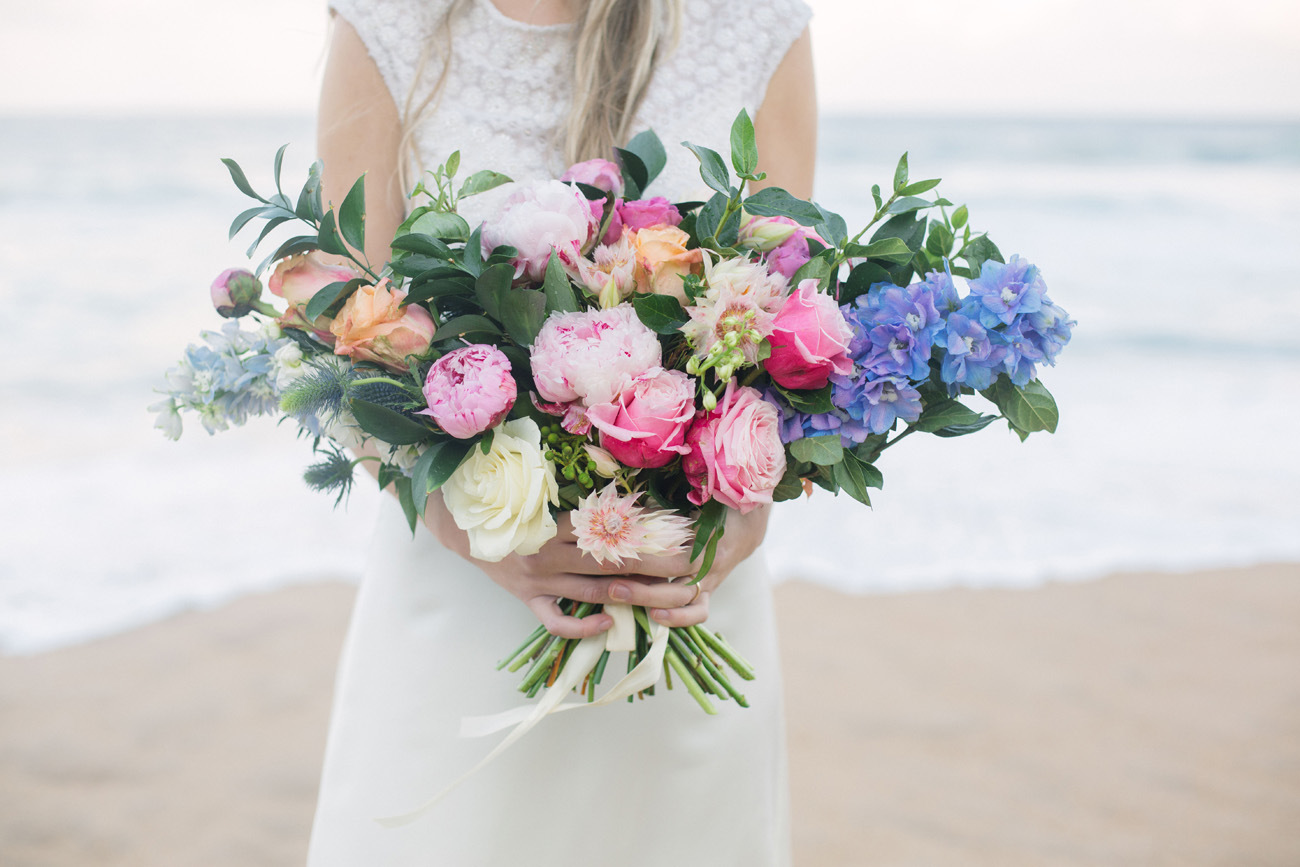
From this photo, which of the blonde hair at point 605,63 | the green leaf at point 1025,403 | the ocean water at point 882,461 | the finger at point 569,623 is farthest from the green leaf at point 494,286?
the ocean water at point 882,461

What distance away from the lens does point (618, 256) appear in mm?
1093

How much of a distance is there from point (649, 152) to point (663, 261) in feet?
0.97

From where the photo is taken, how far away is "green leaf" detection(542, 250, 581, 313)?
105 cm

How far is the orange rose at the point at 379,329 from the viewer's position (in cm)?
100

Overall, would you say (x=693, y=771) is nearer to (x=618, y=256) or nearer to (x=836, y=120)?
(x=618, y=256)

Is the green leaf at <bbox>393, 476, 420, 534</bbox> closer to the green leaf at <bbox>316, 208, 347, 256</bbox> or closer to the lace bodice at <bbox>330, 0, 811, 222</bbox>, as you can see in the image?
the green leaf at <bbox>316, 208, 347, 256</bbox>

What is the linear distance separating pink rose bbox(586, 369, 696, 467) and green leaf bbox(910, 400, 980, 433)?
0.31 m

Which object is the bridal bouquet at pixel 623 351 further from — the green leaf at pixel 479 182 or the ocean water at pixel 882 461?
the ocean water at pixel 882 461

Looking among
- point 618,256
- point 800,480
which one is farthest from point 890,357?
point 618,256

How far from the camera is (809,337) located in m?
1.01

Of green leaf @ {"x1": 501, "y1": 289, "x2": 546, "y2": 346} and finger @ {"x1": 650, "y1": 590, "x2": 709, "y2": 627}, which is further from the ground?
green leaf @ {"x1": 501, "y1": 289, "x2": 546, "y2": 346}

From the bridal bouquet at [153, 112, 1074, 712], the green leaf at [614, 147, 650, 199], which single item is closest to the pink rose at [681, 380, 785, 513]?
the bridal bouquet at [153, 112, 1074, 712]

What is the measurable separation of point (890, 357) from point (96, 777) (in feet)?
10.5

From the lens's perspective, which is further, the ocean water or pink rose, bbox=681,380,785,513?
the ocean water
